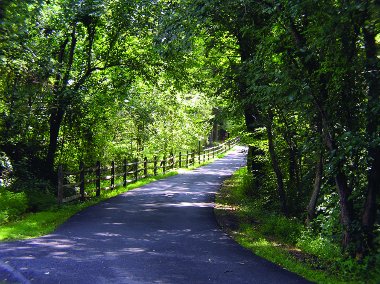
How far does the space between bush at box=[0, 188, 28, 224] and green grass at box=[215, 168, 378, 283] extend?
562 cm

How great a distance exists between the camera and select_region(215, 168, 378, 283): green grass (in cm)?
688

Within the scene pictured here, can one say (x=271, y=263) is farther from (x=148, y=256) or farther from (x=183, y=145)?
(x=183, y=145)

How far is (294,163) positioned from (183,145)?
20.4 metres

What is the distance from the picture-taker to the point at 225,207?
48.2 feet

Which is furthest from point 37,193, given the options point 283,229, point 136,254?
point 283,229

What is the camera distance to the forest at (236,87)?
23.5 feet

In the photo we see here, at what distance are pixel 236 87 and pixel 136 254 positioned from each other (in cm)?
695

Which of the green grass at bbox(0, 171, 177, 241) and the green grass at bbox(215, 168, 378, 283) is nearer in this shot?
the green grass at bbox(215, 168, 378, 283)

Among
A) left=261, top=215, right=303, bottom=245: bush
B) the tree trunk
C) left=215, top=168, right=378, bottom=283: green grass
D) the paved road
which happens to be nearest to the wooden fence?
the tree trunk

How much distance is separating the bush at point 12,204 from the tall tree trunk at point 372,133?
28.2ft

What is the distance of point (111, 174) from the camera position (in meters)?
18.8

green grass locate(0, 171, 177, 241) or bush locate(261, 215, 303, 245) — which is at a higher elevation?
green grass locate(0, 171, 177, 241)

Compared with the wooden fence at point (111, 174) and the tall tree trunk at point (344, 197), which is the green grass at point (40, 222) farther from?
the tall tree trunk at point (344, 197)

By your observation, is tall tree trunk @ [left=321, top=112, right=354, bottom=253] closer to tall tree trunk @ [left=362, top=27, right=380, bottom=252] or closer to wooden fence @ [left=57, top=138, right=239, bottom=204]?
tall tree trunk @ [left=362, top=27, right=380, bottom=252]
